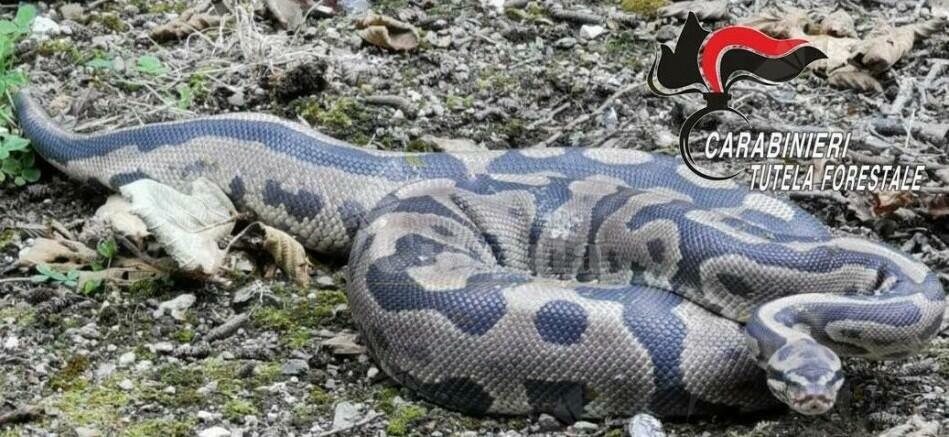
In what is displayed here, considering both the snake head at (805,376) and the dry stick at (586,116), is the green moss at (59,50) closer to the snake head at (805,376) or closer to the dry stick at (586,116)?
the dry stick at (586,116)

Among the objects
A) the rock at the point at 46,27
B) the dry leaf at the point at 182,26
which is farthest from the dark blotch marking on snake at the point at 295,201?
the rock at the point at 46,27

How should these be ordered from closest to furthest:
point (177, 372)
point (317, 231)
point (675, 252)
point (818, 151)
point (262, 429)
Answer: point (262, 429) → point (177, 372) → point (675, 252) → point (317, 231) → point (818, 151)

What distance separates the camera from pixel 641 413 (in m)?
6.07

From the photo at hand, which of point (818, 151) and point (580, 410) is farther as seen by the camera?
point (818, 151)

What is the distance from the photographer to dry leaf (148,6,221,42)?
10.3 m

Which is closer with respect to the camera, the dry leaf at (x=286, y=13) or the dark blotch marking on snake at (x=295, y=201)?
the dark blotch marking on snake at (x=295, y=201)

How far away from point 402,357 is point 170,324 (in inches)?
61.0

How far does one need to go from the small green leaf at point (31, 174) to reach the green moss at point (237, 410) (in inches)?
133

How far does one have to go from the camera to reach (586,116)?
9367mm

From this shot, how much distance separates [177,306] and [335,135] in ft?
7.68

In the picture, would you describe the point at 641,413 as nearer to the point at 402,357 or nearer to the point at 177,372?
the point at 402,357

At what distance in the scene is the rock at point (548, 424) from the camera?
6121mm

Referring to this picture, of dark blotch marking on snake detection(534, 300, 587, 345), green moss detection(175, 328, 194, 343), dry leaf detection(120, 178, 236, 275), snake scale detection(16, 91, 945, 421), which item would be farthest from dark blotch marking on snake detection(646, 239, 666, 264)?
green moss detection(175, 328, 194, 343)

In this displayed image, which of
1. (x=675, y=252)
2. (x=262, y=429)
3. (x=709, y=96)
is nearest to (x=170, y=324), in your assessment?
(x=262, y=429)
